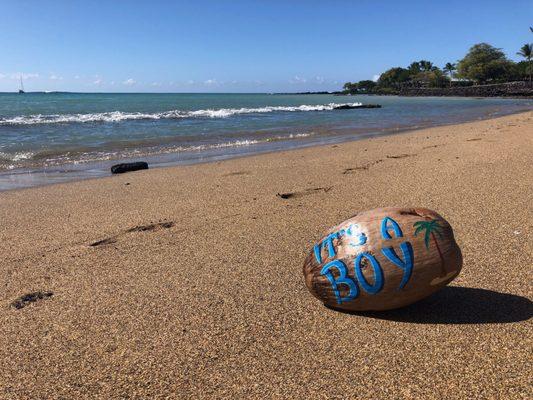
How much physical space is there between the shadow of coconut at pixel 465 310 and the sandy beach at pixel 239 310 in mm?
12

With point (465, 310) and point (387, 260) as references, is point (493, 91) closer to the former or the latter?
point (465, 310)

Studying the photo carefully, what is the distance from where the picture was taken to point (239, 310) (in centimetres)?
285

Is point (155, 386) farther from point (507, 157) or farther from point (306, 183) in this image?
point (507, 157)

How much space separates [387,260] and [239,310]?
959 mm

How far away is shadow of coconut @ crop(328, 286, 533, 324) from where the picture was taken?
2.66 meters

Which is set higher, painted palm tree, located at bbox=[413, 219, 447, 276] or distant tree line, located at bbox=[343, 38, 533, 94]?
distant tree line, located at bbox=[343, 38, 533, 94]

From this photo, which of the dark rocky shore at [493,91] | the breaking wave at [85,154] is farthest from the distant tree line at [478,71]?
the breaking wave at [85,154]

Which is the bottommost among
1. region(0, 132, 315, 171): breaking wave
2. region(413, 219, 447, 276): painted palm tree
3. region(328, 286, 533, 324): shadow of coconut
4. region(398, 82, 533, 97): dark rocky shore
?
region(328, 286, 533, 324): shadow of coconut

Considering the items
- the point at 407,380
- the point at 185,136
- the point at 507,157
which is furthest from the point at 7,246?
the point at 185,136

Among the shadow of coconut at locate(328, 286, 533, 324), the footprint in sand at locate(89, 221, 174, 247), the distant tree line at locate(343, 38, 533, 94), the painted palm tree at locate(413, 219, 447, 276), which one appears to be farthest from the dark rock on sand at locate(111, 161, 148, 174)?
the distant tree line at locate(343, 38, 533, 94)

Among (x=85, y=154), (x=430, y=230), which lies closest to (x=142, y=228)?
(x=430, y=230)

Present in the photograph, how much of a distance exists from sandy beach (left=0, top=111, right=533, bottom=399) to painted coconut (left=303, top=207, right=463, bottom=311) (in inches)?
7.0

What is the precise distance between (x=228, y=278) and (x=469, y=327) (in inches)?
62.4

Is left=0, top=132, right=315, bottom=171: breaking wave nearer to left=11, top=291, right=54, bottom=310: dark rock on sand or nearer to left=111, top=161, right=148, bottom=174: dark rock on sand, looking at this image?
left=111, top=161, right=148, bottom=174: dark rock on sand
